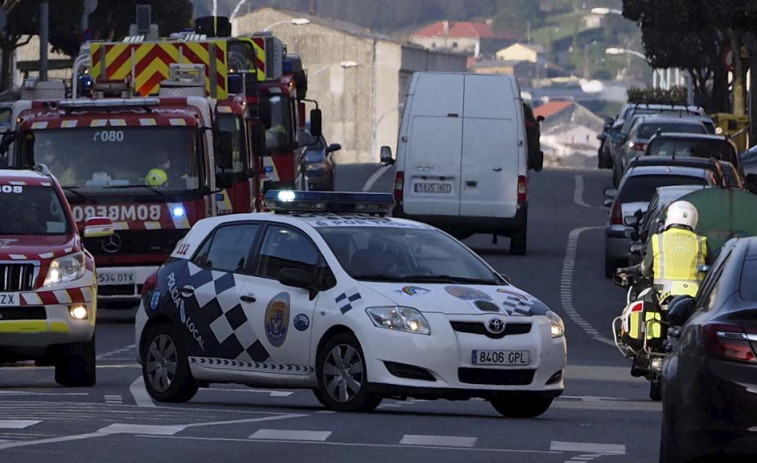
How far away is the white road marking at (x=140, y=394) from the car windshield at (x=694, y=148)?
20369 mm

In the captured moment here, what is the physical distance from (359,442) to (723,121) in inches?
1707

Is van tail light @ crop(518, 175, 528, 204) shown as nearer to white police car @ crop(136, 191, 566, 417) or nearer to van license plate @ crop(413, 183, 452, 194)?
van license plate @ crop(413, 183, 452, 194)

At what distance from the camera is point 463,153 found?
32000 millimetres

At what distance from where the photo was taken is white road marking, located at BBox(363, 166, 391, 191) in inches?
1930

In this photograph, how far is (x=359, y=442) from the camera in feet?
41.1

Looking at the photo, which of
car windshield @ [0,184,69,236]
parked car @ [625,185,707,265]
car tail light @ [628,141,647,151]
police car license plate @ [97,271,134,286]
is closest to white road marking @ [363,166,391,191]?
car tail light @ [628,141,647,151]

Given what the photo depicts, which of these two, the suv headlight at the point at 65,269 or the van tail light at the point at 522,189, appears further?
the van tail light at the point at 522,189

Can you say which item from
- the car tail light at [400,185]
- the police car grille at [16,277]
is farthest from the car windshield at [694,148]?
the police car grille at [16,277]

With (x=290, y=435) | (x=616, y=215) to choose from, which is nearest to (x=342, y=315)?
(x=290, y=435)

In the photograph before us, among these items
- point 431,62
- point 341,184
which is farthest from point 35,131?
point 431,62

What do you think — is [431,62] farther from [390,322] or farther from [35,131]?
[390,322]

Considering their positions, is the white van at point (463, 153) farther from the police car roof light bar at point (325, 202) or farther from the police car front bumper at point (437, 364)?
the police car front bumper at point (437, 364)

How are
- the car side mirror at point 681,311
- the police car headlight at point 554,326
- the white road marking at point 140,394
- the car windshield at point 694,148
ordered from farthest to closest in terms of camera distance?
1. the car windshield at point 694,148
2. the white road marking at point 140,394
3. the police car headlight at point 554,326
4. the car side mirror at point 681,311

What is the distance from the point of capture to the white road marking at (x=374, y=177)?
49031 millimetres
